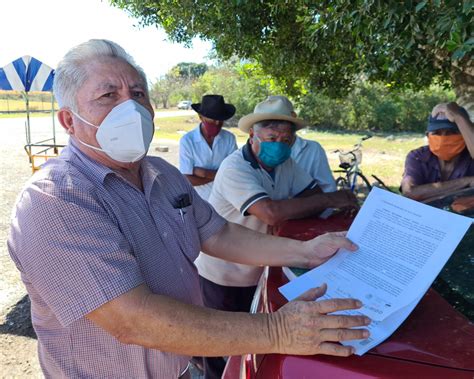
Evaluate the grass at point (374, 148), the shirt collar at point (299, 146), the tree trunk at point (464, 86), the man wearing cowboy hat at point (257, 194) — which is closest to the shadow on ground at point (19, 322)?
the man wearing cowboy hat at point (257, 194)

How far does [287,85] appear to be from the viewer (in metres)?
8.43

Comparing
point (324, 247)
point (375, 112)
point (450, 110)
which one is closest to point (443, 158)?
point (450, 110)

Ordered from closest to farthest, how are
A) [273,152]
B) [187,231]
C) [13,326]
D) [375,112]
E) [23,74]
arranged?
[187,231], [273,152], [13,326], [23,74], [375,112]

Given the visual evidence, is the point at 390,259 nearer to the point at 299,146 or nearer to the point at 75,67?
the point at 75,67

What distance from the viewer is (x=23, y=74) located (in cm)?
873

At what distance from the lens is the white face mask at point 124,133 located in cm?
140

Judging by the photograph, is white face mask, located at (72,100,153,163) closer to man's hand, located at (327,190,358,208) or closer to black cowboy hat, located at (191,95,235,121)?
man's hand, located at (327,190,358,208)

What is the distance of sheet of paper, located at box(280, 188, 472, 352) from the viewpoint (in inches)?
45.4

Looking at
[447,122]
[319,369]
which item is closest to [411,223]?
[319,369]

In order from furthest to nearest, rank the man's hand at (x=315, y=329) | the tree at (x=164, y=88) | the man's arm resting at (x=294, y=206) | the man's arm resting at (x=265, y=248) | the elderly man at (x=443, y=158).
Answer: the tree at (x=164, y=88) → the elderly man at (x=443, y=158) → the man's arm resting at (x=294, y=206) → the man's arm resting at (x=265, y=248) → the man's hand at (x=315, y=329)

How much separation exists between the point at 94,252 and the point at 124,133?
46 cm

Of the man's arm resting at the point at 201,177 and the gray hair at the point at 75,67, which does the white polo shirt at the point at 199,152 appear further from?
the gray hair at the point at 75,67

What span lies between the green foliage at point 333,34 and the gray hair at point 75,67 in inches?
69.9

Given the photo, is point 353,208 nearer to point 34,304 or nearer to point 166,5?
point 34,304
